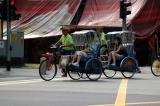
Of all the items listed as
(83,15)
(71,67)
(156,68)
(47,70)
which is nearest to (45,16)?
(83,15)

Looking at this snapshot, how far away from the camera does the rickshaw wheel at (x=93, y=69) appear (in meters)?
19.8

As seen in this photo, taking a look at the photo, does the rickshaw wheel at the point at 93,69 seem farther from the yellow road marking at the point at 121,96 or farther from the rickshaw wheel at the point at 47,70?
the yellow road marking at the point at 121,96

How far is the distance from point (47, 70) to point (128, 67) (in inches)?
130

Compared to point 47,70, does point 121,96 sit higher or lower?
lower

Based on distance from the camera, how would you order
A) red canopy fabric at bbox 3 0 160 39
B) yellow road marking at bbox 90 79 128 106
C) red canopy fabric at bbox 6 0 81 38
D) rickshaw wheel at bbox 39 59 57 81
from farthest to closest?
red canopy fabric at bbox 6 0 81 38 → red canopy fabric at bbox 3 0 160 39 → rickshaw wheel at bbox 39 59 57 81 → yellow road marking at bbox 90 79 128 106

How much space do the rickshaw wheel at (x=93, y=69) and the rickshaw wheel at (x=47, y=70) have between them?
1.16 meters

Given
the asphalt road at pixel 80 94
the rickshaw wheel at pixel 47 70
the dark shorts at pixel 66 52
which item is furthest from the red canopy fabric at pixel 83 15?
the asphalt road at pixel 80 94

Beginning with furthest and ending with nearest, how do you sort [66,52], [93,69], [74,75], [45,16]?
[45,16] → [66,52] → [74,75] → [93,69]

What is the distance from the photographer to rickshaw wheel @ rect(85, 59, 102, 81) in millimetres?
19844

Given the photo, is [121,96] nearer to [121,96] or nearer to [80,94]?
[121,96]

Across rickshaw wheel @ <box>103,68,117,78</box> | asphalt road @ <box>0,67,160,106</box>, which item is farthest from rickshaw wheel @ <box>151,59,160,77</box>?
asphalt road @ <box>0,67,160,106</box>

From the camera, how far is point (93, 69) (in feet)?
65.3

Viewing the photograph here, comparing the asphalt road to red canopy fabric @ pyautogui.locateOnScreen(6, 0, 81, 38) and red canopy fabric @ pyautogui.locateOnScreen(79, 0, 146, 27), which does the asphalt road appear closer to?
red canopy fabric @ pyautogui.locateOnScreen(79, 0, 146, 27)

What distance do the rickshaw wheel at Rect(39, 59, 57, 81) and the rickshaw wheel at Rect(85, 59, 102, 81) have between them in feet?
3.79
